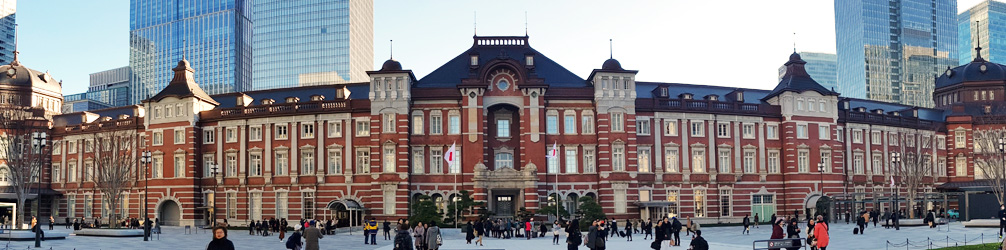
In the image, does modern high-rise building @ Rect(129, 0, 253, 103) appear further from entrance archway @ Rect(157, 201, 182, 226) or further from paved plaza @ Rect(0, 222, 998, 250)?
paved plaza @ Rect(0, 222, 998, 250)

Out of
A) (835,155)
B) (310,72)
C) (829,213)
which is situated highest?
(310,72)

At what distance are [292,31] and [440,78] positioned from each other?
332 feet

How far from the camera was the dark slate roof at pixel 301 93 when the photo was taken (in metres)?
73.5

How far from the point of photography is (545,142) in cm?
6700

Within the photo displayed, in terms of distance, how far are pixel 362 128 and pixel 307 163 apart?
5.54 m

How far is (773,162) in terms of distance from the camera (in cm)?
7350

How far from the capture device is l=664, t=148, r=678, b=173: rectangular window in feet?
231

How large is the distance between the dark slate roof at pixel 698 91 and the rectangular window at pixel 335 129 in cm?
2331

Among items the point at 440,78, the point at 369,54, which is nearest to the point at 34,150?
the point at 440,78

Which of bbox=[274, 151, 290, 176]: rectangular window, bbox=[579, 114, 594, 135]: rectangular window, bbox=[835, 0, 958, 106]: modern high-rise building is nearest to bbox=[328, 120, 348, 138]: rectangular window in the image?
bbox=[274, 151, 290, 176]: rectangular window

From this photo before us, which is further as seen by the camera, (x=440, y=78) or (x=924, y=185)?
(x=924, y=185)

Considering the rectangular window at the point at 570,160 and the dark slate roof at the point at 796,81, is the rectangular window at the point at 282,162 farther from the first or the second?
the dark slate roof at the point at 796,81

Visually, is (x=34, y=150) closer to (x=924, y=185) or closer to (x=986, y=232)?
(x=986, y=232)

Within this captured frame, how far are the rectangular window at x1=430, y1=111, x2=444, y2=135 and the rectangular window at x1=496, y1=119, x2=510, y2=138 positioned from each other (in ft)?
13.6
